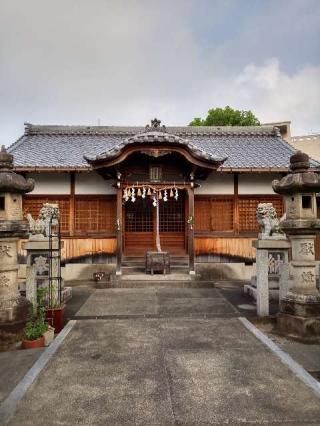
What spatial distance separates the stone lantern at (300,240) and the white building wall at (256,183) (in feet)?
24.1

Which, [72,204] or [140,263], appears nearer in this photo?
[140,263]

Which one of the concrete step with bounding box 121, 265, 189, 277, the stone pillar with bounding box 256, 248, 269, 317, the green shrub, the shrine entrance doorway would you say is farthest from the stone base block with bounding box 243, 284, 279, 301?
the green shrub

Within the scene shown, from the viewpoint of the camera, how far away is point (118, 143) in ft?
51.0

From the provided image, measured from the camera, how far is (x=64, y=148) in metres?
16.6

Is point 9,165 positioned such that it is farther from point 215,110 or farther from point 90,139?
point 215,110

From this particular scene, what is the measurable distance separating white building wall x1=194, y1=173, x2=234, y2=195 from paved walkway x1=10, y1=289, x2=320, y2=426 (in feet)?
25.9

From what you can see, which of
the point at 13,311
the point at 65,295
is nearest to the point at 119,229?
the point at 65,295

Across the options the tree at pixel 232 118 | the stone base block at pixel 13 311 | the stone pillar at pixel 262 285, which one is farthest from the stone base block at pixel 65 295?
the tree at pixel 232 118

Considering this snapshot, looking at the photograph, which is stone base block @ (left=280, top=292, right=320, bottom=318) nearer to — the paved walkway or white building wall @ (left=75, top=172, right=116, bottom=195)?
the paved walkway

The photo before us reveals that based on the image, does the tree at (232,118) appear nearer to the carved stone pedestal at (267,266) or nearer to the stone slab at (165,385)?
the carved stone pedestal at (267,266)

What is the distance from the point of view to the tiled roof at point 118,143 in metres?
14.4

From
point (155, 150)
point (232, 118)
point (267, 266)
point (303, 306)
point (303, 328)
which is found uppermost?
point (232, 118)

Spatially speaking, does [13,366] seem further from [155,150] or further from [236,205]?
[236,205]

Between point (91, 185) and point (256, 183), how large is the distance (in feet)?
26.5
